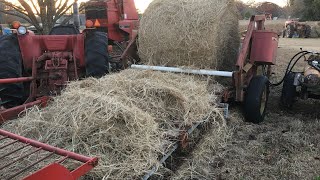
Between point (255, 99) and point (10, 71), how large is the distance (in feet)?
12.2

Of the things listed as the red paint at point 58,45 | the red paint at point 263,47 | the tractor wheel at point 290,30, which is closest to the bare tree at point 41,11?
the red paint at point 58,45

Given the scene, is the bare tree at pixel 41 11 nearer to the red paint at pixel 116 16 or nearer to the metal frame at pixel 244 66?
the red paint at pixel 116 16

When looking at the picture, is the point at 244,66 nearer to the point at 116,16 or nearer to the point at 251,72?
the point at 251,72

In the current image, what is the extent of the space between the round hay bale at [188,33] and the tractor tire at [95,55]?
2.41 feet

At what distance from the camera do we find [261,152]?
4.64 meters

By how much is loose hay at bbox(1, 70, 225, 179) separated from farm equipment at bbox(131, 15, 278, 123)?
0.76 m

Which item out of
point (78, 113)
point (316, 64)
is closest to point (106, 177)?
point (78, 113)

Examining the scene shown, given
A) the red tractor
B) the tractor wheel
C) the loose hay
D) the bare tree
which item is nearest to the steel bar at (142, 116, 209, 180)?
the loose hay

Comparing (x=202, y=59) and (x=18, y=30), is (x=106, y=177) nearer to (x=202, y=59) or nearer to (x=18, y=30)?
(x=202, y=59)

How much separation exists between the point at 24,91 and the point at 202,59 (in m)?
2.85

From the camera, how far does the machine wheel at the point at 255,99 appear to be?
572 cm

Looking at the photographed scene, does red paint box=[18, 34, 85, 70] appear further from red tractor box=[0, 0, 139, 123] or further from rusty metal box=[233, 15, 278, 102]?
rusty metal box=[233, 15, 278, 102]

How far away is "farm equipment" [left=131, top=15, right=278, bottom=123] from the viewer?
554cm

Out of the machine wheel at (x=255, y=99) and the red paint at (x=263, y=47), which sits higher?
the red paint at (x=263, y=47)
